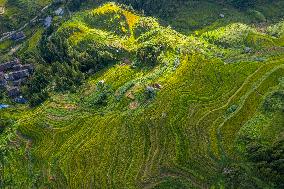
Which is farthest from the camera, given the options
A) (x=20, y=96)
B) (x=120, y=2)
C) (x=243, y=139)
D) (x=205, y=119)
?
(x=120, y=2)

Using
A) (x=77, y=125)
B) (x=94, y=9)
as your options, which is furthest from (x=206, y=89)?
(x=94, y=9)

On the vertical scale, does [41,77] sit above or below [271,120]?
below

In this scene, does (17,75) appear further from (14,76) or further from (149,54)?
(149,54)

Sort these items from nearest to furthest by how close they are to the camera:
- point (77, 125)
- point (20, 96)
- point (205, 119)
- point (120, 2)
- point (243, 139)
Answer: point (243, 139) → point (205, 119) → point (77, 125) → point (20, 96) → point (120, 2)

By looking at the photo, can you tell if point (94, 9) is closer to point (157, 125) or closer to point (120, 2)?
point (120, 2)

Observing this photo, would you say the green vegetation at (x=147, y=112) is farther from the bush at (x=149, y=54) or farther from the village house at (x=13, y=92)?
the village house at (x=13, y=92)

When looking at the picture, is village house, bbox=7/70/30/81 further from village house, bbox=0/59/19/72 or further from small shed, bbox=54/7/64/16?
small shed, bbox=54/7/64/16

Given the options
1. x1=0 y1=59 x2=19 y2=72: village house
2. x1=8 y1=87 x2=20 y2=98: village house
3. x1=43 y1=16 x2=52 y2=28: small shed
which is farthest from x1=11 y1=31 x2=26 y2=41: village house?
x1=8 y1=87 x2=20 y2=98: village house

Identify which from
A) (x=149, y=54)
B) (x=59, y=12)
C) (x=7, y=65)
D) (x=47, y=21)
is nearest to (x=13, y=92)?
(x=7, y=65)
